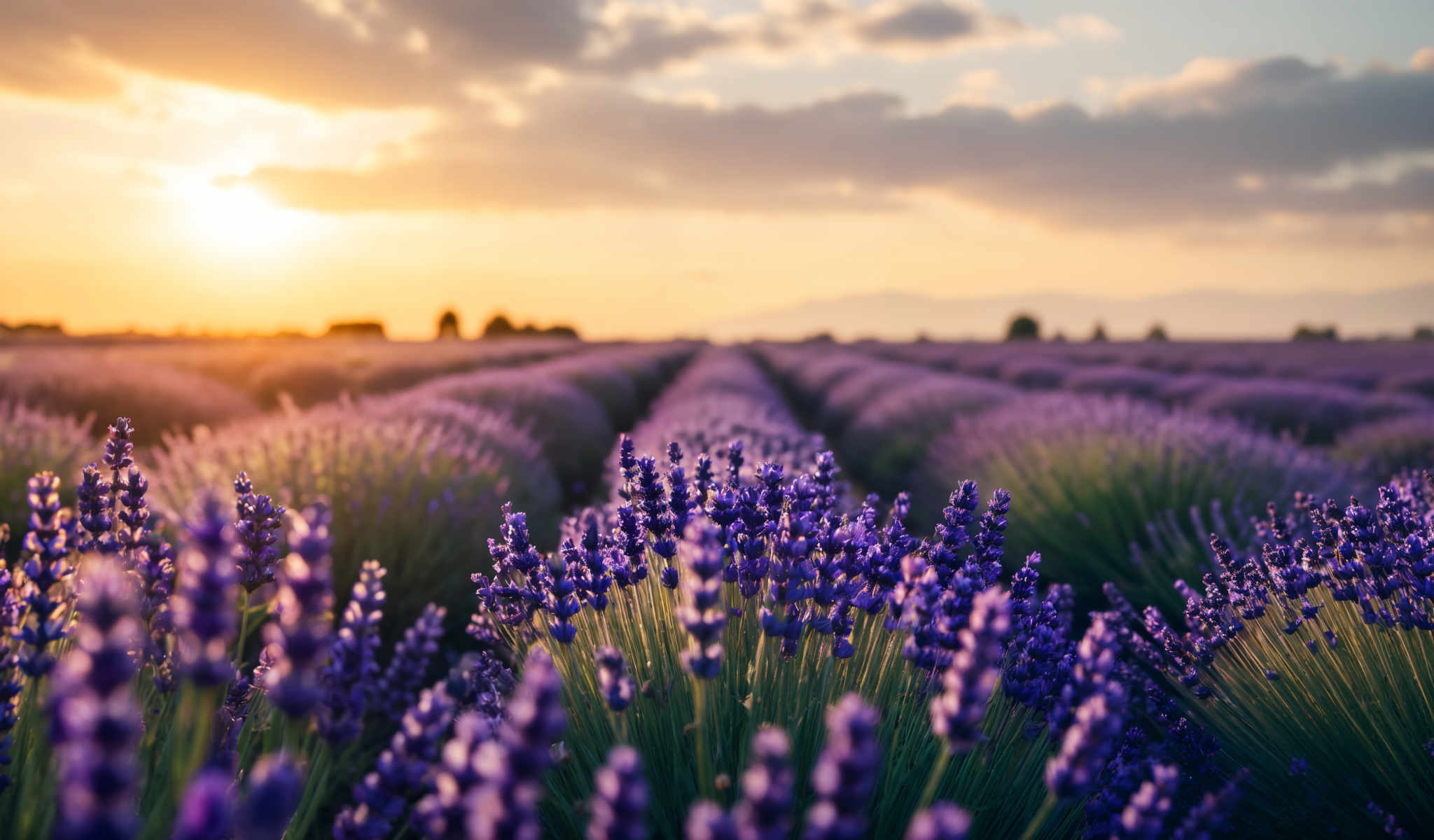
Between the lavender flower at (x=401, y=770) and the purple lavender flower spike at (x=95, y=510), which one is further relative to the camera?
the purple lavender flower spike at (x=95, y=510)

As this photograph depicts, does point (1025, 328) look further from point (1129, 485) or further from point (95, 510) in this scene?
point (95, 510)

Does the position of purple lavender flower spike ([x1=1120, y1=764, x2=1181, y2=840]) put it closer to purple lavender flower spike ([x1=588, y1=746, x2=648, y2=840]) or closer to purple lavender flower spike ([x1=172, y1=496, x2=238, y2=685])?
purple lavender flower spike ([x1=588, y1=746, x2=648, y2=840])

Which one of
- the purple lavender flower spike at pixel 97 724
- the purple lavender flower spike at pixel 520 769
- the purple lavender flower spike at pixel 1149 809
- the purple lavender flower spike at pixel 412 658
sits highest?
the purple lavender flower spike at pixel 97 724

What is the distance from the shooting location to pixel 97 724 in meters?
0.61

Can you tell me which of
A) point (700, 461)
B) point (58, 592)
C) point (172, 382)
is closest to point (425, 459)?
point (58, 592)

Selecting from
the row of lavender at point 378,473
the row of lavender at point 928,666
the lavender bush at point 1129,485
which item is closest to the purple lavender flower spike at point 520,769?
the row of lavender at point 928,666

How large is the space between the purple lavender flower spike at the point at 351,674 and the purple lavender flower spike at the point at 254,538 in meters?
0.58

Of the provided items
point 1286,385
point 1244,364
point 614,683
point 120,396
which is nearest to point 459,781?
point 614,683

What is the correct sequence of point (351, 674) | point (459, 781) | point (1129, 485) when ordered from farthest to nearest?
point (1129, 485)
point (351, 674)
point (459, 781)

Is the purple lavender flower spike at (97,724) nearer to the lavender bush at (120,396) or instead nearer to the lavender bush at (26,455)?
the lavender bush at (26,455)

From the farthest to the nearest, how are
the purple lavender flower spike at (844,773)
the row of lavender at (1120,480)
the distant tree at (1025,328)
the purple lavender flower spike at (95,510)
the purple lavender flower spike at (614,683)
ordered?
the distant tree at (1025,328)
the row of lavender at (1120,480)
the purple lavender flower spike at (95,510)
the purple lavender flower spike at (614,683)
the purple lavender flower spike at (844,773)

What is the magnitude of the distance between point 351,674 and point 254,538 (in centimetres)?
69

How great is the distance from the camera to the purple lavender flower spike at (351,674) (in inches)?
43.8

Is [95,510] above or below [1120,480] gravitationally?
above
